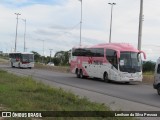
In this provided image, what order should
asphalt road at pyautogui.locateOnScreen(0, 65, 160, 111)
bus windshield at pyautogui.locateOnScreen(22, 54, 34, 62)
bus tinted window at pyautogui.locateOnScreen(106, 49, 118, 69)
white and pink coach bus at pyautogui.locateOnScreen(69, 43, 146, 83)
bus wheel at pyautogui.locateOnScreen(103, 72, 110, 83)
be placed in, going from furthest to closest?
bus windshield at pyautogui.locateOnScreen(22, 54, 34, 62) → bus wheel at pyautogui.locateOnScreen(103, 72, 110, 83) → bus tinted window at pyautogui.locateOnScreen(106, 49, 118, 69) → white and pink coach bus at pyautogui.locateOnScreen(69, 43, 146, 83) → asphalt road at pyautogui.locateOnScreen(0, 65, 160, 111)

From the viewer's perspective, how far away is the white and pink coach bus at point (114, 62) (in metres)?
32.2

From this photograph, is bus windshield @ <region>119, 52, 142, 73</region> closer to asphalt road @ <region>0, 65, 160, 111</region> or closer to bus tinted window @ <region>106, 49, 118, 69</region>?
bus tinted window @ <region>106, 49, 118, 69</region>

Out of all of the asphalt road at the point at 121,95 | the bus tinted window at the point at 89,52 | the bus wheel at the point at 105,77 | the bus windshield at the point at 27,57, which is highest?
the bus tinted window at the point at 89,52

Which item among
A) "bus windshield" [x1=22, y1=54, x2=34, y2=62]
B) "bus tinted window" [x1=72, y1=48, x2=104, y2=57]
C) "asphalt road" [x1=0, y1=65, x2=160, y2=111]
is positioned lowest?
"asphalt road" [x1=0, y1=65, x2=160, y2=111]

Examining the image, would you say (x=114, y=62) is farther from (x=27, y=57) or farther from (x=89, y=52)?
(x=27, y=57)

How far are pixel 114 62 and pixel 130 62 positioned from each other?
1252 millimetres

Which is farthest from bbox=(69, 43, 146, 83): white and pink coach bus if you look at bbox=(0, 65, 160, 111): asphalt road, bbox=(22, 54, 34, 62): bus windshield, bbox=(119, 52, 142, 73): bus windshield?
bbox=(22, 54, 34, 62): bus windshield

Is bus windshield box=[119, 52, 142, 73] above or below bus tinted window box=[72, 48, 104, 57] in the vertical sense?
below

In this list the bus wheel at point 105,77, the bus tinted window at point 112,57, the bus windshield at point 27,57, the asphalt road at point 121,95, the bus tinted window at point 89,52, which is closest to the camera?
the asphalt road at point 121,95

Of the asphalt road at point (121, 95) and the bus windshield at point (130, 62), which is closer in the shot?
the asphalt road at point (121, 95)

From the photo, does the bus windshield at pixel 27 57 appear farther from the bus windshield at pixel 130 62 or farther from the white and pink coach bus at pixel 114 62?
the bus windshield at pixel 130 62

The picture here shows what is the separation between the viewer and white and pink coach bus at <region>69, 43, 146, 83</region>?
32219 mm

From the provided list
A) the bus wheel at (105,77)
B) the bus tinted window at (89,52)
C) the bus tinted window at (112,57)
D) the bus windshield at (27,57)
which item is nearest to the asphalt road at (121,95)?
the bus tinted window at (112,57)

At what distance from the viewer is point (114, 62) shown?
32812 mm
